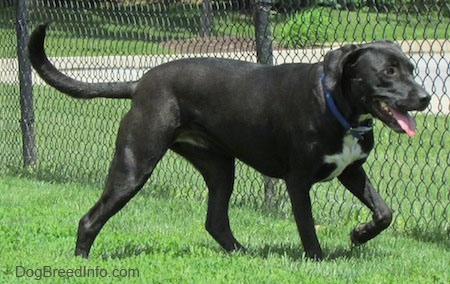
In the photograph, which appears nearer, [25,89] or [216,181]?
[216,181]

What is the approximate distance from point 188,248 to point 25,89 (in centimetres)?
413

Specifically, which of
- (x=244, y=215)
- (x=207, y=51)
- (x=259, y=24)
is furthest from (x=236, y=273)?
(x=207, y=51)

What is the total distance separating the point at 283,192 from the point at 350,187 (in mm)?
1886

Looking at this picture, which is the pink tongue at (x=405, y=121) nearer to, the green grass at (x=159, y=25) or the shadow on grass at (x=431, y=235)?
the shadow on grass at (x=431, y=235)

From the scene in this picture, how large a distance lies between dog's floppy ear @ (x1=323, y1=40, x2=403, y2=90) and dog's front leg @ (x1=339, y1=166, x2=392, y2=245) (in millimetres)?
588

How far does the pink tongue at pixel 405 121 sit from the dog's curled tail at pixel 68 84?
1.72 metres

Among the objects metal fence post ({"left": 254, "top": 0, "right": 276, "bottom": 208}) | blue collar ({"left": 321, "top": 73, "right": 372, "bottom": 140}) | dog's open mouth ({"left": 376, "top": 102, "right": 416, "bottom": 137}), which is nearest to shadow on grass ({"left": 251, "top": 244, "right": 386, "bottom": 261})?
blue collar ({"left": 321, "top": 73, "right": 372, "bottom": 140})

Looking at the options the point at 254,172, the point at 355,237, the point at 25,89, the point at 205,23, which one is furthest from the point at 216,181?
the point at 25,89

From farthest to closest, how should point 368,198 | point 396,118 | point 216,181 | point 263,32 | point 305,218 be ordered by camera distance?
point 263,32 → point 216,181 → point 368,198 → point 305,218 → point 396,118

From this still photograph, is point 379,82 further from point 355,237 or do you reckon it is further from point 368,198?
point 355,237

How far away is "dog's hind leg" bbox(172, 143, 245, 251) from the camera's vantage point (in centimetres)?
628

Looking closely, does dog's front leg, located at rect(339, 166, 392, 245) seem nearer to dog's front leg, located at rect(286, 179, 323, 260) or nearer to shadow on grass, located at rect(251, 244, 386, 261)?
shadow on grass, located at rect(251, 244, 386, 261)

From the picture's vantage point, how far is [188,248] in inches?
242

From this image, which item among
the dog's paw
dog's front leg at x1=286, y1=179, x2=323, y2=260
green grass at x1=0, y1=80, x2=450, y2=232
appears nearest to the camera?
dog's front leg at x1=286, y1=179, x2=323, y2=260
